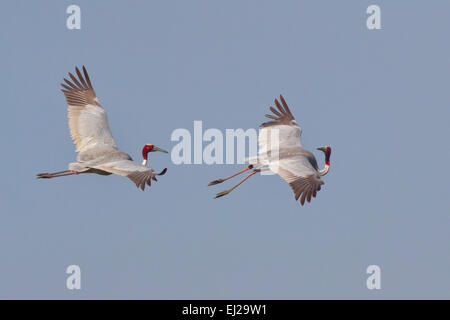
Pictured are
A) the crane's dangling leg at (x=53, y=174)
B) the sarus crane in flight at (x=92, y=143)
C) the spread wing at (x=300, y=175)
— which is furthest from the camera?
the crane's dangling leg at (x=53, y=174)

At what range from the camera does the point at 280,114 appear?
3062cm

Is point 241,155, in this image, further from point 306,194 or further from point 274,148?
point 306,194

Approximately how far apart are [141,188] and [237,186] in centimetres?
523

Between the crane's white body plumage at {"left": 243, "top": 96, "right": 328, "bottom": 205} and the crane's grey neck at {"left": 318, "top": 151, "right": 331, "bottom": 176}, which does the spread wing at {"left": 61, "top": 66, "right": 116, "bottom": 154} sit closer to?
the crane's white body plumage at {"left": 243, "top": 96, "right": 328, "bottom": 205}

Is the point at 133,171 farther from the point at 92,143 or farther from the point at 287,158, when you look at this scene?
the point at 287,158

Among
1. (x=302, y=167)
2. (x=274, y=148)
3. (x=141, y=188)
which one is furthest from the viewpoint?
(x=274, y=148)

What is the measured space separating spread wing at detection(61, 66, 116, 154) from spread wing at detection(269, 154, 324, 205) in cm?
553

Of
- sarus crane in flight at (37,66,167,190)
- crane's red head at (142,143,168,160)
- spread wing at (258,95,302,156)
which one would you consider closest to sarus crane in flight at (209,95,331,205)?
spread wing at (258,95,302,156)

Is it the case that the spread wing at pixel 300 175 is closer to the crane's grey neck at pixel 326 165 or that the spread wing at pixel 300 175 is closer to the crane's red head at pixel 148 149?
the crane's grey neck at pixel 326 165

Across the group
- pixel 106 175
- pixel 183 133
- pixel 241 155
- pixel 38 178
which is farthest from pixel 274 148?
pixel 38 178

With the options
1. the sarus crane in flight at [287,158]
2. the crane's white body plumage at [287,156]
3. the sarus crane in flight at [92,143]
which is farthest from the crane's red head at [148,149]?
the crane's white body plumage at [287,156]

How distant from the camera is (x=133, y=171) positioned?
85.0ft

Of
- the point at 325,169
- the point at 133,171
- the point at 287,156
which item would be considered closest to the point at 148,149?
the point at 133,171

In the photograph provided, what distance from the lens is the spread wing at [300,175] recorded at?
24994 millimetres
